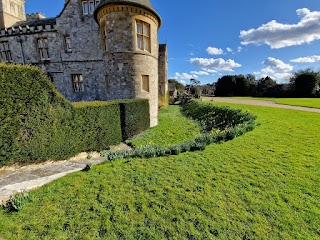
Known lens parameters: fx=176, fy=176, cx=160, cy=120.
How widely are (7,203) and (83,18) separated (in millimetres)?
17959

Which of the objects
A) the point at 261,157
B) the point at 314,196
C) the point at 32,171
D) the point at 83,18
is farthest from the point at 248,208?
the point at 83,18

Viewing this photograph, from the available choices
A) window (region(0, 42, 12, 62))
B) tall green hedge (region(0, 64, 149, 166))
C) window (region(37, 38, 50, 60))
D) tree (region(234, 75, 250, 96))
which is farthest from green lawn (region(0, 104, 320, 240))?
Result: tree (region(234, 75, 250, 96))

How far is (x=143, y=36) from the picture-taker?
12.9 m

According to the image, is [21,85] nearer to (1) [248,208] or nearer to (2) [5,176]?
(2) [5,176]

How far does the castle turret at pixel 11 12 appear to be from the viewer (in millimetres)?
20234

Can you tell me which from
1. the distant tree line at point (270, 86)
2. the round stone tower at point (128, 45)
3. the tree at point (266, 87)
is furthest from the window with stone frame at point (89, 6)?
the tree at point (266, 87)

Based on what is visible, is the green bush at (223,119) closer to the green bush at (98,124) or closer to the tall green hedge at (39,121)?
the green bush at (98,124)

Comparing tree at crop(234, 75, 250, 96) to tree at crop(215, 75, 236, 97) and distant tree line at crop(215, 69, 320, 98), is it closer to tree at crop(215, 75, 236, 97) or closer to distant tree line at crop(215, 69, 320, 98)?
distant tree line at crop(215, 69, 320, 98)

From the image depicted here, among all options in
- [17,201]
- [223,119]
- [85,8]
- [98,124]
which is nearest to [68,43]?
[85,8]

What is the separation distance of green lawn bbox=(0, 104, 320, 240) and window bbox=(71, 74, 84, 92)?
50.1 feet

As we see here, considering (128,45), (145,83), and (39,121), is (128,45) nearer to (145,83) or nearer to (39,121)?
(145,83)

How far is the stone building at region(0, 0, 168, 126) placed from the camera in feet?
40.2

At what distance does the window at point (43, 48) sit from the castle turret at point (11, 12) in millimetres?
7098

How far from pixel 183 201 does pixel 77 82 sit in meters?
18.0
